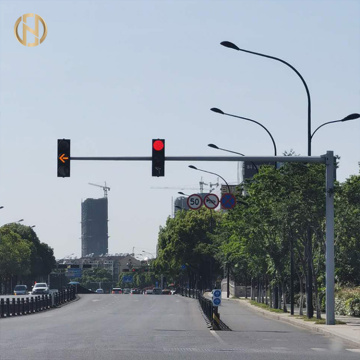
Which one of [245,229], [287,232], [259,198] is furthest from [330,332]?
[245,229]

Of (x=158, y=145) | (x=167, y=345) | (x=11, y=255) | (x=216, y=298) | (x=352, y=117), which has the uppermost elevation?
(x=352, y=117)

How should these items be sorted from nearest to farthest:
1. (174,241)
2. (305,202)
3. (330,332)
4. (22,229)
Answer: (330,332), (305,202), (174,241), (22,229)

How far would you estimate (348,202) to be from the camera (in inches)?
1881

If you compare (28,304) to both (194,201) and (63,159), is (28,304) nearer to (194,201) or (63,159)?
(194,201)

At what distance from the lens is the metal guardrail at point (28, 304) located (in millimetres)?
53875

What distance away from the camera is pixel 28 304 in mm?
59062

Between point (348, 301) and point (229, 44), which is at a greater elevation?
point (229, 44)

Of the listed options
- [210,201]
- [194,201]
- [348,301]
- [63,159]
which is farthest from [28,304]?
[63,159]

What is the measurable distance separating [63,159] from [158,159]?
2986mm

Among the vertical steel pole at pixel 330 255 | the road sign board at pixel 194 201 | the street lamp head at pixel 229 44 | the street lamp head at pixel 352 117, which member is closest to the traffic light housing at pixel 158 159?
the street lamp head at pixel 229 44

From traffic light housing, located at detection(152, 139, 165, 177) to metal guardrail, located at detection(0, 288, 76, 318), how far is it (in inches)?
977

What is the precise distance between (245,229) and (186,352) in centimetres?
3182

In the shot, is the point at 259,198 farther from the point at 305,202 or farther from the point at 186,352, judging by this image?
the point at 186,352

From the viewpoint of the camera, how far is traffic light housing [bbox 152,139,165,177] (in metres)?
30.2
